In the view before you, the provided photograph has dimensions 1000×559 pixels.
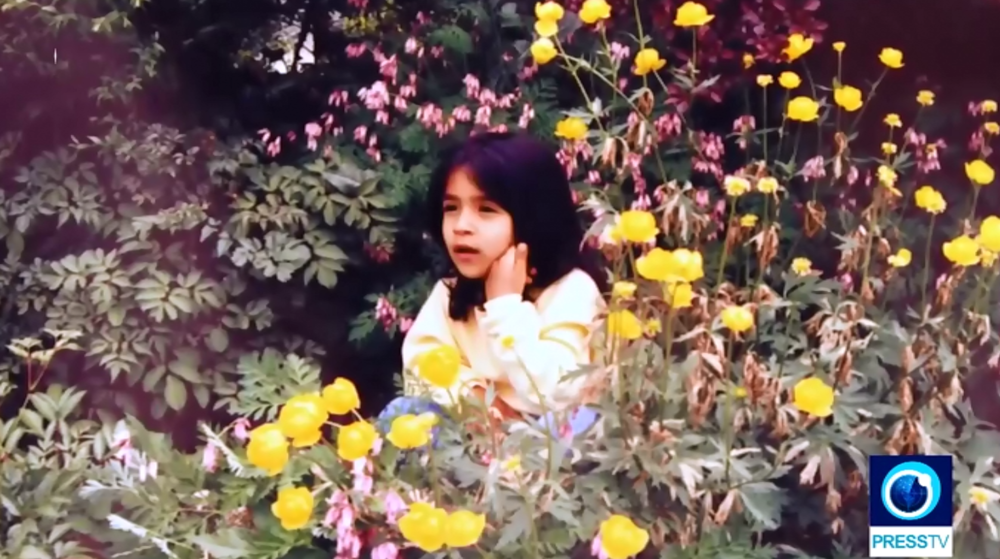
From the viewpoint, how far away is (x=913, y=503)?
3.80 ft

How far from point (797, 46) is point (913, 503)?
1.93 ft

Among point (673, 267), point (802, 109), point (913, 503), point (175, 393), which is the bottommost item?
point (913, 503)

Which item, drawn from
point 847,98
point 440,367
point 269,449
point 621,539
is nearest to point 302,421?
point 269,449

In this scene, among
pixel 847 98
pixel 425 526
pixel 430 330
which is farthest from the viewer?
pixel 430 330

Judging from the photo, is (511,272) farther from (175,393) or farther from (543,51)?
(175,393)

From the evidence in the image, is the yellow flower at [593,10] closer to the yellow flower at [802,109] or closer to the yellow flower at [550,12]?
the yellow flower at [550,12]

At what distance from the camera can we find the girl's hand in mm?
1321

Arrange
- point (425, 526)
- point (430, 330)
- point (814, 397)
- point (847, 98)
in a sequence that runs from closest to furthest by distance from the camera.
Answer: point (425, 526), point (814, 397), point (847, 98), point (430, 330)

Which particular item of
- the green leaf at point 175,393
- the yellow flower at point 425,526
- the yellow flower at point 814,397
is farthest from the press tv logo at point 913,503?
the green leaf at point 175,393

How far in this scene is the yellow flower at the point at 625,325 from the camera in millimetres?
1058

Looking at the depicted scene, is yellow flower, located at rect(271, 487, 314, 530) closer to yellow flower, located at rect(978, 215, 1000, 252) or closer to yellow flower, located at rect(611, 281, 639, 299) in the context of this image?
yellow flower, located at rect(611, 281, 639, 299)

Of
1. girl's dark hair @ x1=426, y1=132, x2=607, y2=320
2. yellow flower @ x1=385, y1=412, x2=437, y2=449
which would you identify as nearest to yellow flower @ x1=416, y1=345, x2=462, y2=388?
yellow flower @ x1=385, y1=412, x2=437, y2=449

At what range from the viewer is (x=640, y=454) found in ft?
3.33

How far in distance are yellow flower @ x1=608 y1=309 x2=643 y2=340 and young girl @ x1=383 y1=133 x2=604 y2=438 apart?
0.18 meters
